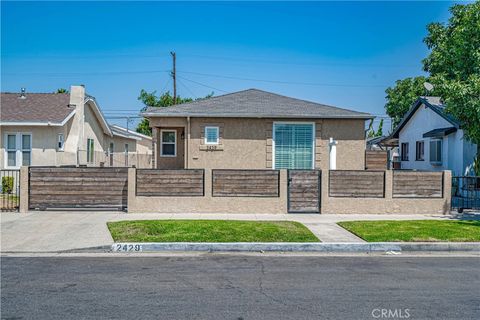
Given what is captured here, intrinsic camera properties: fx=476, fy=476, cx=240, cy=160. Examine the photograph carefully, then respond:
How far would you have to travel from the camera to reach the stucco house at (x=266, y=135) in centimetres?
1984

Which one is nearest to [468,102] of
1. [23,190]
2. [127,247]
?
[127,247]

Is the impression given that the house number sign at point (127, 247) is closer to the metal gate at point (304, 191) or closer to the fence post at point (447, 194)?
the metal gate at point (304, 191)

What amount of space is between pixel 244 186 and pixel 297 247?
4.90 meters

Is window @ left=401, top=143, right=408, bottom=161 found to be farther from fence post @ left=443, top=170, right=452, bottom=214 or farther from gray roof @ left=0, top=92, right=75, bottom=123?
gray roof @ left=0, top=92, right=75, bottom=123

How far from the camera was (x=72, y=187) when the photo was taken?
14750mm

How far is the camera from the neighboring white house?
68.6 ft

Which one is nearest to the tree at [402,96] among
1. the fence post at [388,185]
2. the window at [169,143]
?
the window at [169,143]

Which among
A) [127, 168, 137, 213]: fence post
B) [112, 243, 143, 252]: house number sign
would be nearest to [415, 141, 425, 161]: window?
[127, 168, 137, 213]: fence post

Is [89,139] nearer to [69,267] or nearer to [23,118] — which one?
[23,118]

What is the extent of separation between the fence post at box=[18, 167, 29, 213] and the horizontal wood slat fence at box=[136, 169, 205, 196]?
11.1 feet

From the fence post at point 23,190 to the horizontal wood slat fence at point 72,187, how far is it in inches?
4.9

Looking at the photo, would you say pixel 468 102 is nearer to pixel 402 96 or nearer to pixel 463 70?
pixel 463 70

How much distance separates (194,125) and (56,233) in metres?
9.32

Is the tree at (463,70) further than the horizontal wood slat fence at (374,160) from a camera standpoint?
No
